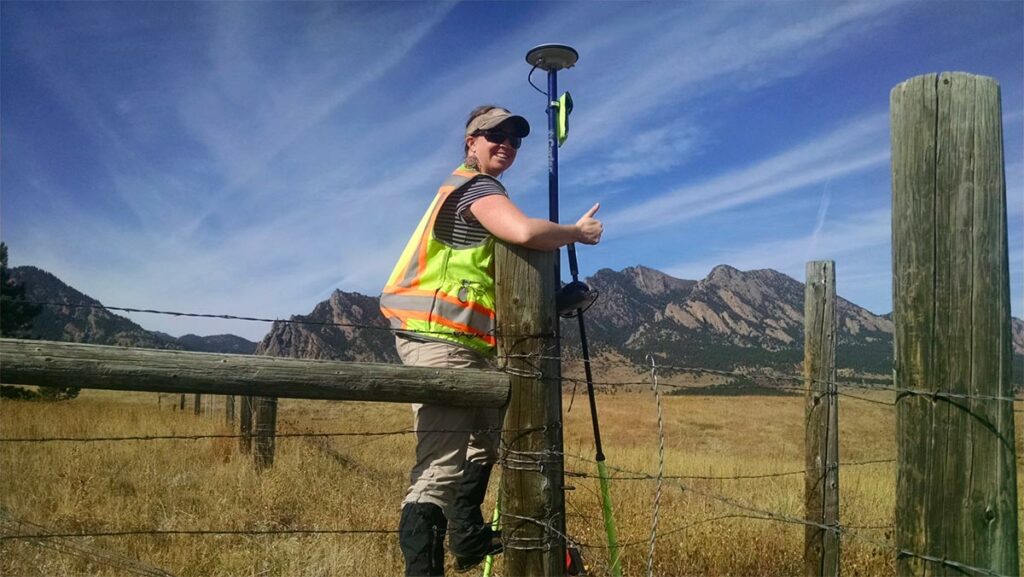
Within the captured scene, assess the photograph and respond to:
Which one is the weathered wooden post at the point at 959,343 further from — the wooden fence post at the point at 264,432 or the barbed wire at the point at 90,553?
the wooden fence post at the point at 264,432

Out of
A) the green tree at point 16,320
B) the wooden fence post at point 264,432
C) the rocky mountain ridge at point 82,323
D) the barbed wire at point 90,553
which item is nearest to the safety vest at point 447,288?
the barbed wire at point 90,553

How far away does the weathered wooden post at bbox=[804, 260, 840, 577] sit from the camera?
4.02 metres

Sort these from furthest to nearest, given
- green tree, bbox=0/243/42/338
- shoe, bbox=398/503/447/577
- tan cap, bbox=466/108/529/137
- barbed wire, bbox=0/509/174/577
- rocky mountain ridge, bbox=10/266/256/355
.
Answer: rocky mountain ridge, bbox=10/266/256/355 → green tree, bbox=0/243/42/338 → barbed wire, bbox=0/509/174/577 → tan cap, bbox=466/108/529/137 → shoe, bbox=398/503/447/577

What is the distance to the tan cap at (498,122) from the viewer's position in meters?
2.98

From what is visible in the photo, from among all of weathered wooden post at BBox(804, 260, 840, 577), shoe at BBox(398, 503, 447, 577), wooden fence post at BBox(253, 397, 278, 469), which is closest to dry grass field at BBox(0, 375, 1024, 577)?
wooden fence post at BBox(253, 397, 278, 469)

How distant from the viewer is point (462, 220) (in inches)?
110

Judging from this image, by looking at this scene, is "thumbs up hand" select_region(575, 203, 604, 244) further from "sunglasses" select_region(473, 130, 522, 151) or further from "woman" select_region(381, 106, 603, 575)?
"sunglasses" select_region(473, 130, 522, 151)

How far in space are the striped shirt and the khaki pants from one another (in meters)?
0.43

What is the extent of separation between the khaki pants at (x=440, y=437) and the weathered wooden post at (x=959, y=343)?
1486mm

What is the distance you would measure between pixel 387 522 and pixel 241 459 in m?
2.94

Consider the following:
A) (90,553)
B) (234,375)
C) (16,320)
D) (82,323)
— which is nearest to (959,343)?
(234,375)

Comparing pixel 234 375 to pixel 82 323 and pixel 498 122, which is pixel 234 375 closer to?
pixel 498 122

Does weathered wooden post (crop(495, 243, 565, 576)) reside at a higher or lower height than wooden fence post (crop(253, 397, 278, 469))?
higher

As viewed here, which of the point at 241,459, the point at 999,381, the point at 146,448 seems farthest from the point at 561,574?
the point at 146,448
